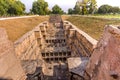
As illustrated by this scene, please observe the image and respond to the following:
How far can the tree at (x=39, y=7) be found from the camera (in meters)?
68.2

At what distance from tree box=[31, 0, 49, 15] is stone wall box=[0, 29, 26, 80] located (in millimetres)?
65093

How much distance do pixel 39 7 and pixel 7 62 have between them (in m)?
65.6

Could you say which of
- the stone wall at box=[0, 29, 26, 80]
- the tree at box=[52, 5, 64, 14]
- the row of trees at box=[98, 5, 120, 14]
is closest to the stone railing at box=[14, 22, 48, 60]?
the stone wall at box=[0, 29, 26, 80]

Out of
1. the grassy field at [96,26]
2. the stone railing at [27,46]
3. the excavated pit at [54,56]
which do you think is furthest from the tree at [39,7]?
the stone railing at [27,46]

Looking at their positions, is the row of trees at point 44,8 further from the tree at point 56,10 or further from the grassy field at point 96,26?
the grassy field at point 96,26

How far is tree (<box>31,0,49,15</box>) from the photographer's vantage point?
224 feet

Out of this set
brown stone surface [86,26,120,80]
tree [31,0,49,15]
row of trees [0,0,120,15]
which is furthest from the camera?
tree [31,0,49,15]

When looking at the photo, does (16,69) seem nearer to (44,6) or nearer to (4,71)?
(4,71)

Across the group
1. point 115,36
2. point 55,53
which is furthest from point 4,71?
point 55,53

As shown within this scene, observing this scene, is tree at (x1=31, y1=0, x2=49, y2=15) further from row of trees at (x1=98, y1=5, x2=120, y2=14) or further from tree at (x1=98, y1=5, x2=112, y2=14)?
tree at (x1=98, y1=5, x2=112, y2=14)

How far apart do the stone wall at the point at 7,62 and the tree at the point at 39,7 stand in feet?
214

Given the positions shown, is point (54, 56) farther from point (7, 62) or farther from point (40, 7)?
point (40, 7)

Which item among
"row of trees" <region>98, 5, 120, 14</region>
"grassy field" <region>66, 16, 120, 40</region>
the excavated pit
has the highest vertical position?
"row of trees" <region>98, 5, 120, 14</region>

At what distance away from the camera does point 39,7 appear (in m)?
67.8
